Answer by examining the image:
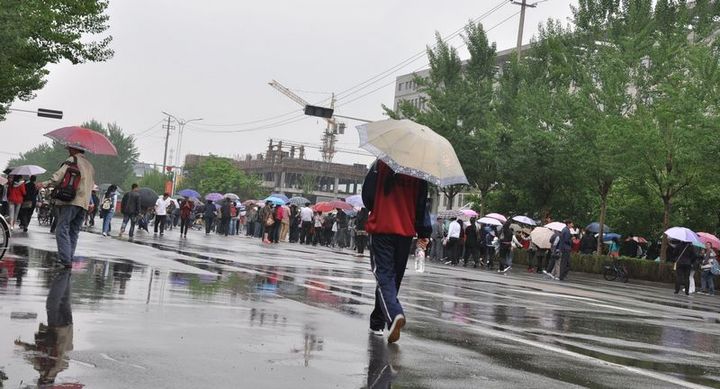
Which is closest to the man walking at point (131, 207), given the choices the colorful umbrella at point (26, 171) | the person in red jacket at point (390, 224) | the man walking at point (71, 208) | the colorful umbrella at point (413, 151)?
the colorful umbrella at point (26, 171)

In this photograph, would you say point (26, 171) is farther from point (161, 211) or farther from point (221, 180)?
point (221, 180)

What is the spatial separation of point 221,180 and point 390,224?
5015 inches

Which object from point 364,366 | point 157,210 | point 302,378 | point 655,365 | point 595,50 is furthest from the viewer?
point 595,50

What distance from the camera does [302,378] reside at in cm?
671

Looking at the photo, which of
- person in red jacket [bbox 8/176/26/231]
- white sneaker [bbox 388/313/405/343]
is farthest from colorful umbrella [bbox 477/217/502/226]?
white sneaker [bbox 388/313/405/343]

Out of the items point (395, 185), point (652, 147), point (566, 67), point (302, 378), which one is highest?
point (566, 67)

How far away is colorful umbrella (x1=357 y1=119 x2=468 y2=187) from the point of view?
31.3 ft

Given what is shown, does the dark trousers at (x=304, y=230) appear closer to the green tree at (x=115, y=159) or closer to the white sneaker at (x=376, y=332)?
the white sneaker at (x=376, y=332)

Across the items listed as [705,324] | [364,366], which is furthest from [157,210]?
[364,366]

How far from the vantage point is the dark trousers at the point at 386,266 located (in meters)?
9.31

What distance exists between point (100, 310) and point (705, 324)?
9745 mm

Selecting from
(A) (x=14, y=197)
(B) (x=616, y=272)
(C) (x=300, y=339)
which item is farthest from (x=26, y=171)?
(C) (x=300, y=339)

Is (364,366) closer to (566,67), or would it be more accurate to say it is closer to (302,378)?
(302,378)

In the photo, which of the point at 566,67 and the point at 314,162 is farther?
the point at 314,162
